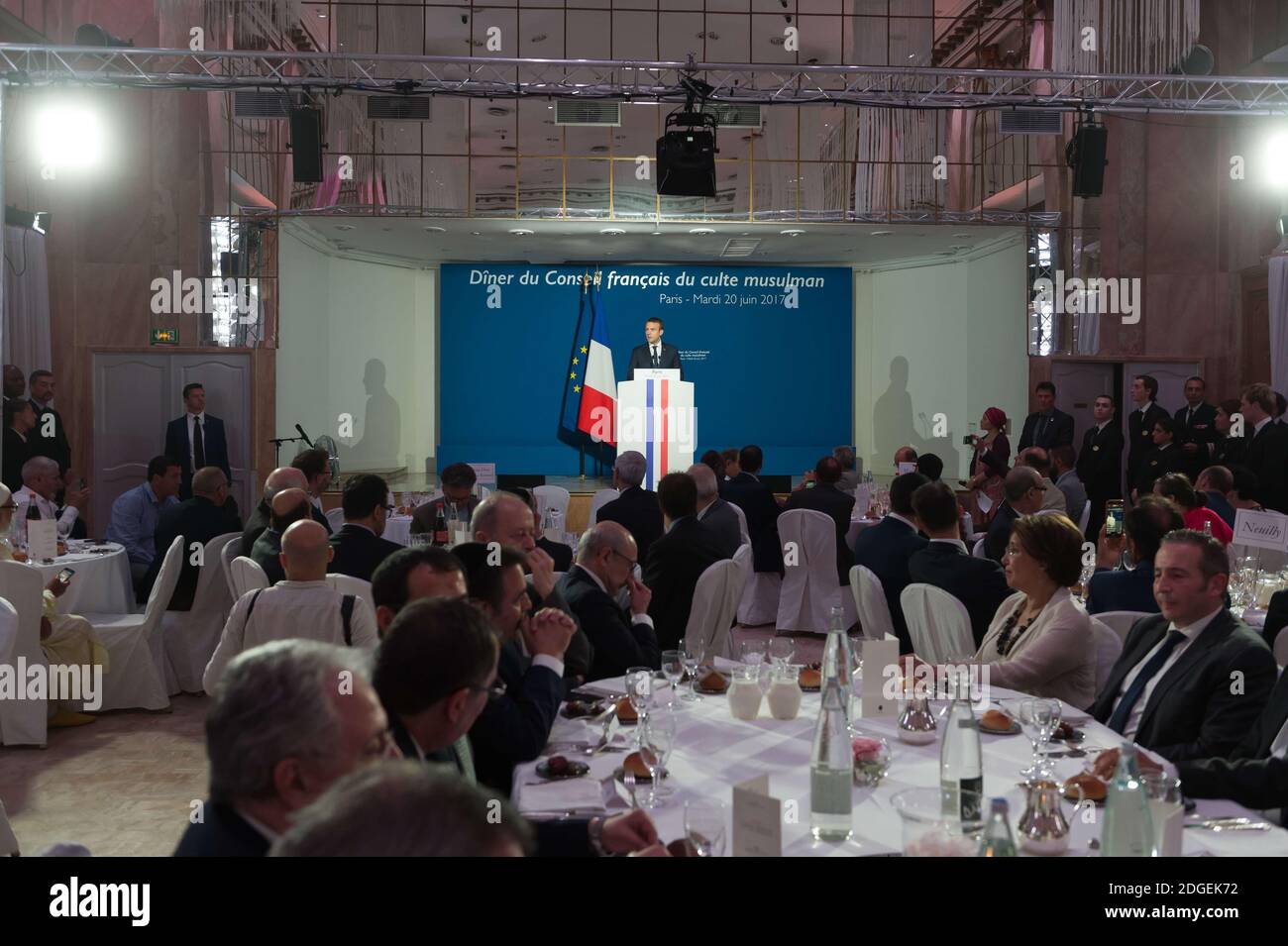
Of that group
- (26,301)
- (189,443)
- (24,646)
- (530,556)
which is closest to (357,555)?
(530,556)

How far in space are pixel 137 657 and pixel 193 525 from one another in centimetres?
73

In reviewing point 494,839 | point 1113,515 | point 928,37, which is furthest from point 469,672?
point 928,37

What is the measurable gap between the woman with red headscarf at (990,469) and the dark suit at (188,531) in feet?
15.5

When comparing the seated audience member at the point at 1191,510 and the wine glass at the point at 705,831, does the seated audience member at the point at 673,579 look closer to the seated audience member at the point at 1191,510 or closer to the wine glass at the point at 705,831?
the seated audience member at the point at 1191,510

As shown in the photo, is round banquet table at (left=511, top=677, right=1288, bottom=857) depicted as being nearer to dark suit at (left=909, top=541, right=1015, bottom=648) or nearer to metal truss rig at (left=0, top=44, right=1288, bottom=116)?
dark suit at (left=909, top=541, right=1015, bottom=648)

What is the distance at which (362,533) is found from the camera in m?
4.98

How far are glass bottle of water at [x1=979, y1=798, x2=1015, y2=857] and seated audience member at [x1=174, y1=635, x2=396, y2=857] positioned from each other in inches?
38.0

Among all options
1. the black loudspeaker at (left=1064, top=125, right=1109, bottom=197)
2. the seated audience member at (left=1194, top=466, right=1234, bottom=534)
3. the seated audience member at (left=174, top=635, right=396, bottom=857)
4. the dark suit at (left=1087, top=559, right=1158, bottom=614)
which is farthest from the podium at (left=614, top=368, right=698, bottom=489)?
the seated audience member at (left=174, top=635, right=396, bottom=857)

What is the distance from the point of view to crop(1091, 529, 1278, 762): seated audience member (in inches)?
121

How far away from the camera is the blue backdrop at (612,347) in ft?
48.7

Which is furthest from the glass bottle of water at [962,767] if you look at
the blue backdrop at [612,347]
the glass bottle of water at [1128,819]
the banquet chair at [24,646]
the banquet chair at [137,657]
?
the blue backdrop at [612,347]

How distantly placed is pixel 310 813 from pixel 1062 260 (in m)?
11.9

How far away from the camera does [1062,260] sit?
1178 cm
